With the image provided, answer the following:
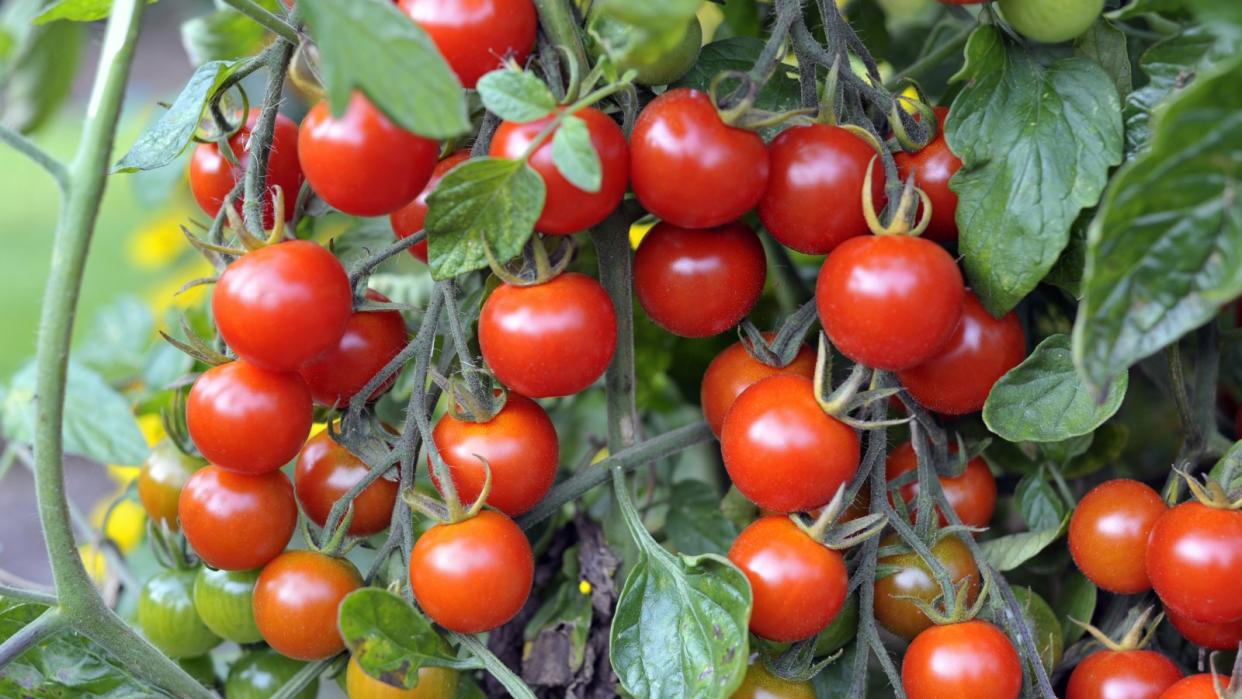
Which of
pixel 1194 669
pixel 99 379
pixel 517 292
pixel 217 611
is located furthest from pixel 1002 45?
pixel 99 379

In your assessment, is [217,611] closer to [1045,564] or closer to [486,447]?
[486,447]

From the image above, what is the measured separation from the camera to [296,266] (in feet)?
1.78

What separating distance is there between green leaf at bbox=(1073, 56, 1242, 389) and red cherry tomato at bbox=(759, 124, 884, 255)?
14 centimetres

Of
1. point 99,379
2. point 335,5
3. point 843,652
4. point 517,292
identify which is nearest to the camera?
point 335,5

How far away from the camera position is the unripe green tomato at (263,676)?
2.29 feet

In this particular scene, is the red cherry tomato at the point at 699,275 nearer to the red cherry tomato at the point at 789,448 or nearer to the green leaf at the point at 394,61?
the red cherry tomato at the point at 789,448

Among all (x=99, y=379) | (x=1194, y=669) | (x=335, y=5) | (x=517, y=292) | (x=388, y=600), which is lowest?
(x=1194, y=669)

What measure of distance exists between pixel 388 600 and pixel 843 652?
0.28 metres

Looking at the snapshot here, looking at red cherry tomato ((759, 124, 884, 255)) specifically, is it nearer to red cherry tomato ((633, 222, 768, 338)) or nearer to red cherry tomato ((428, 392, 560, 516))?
red cherry tomato ((633, 222, 768, 338))

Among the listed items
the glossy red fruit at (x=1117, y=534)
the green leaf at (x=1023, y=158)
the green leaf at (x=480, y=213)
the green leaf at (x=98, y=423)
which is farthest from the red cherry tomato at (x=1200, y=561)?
the green leaf at (x=98, y=423)

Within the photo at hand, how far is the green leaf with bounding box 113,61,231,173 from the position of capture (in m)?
0.61

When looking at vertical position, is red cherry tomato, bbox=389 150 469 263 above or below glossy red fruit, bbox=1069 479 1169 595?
above

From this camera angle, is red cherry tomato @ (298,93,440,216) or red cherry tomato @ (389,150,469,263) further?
red cherry tomato @ (389,150,469,263)

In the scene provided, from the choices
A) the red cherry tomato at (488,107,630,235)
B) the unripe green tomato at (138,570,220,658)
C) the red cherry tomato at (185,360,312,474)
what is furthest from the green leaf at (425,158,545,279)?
the unripe green tomato at (138,570,220,658)
